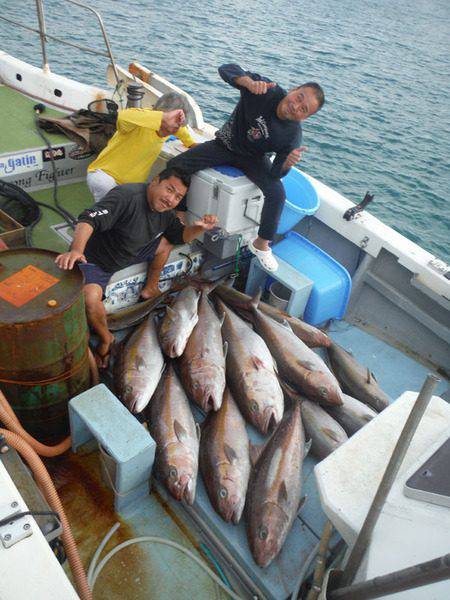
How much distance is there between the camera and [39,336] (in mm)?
2705

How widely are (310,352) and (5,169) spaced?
3812mm

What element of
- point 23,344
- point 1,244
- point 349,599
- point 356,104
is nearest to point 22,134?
point 1,244

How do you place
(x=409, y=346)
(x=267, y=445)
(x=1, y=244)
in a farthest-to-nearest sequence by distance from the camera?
(x=409, y=346)
(x=1, y=244)
(x=267, y=445)

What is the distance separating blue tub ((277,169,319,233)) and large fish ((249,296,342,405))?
931 millimetres

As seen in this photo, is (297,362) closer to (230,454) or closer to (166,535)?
(230,454)

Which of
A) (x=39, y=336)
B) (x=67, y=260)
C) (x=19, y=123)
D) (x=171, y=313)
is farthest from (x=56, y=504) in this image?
(x=19, y=123)

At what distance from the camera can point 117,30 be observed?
67.2 ft

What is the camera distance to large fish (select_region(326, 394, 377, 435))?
3746 mm

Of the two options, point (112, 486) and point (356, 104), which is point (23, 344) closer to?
point (112, 486)

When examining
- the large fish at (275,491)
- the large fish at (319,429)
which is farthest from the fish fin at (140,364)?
the large fish at (319,429)

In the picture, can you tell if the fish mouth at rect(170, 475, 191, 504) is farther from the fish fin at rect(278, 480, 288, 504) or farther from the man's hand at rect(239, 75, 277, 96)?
the man's hand at rect(239, 75, 277, 96)

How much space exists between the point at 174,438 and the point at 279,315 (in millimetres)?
1753

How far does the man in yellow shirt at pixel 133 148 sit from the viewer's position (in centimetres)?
440

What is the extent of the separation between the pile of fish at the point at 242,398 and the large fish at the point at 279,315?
1cm
